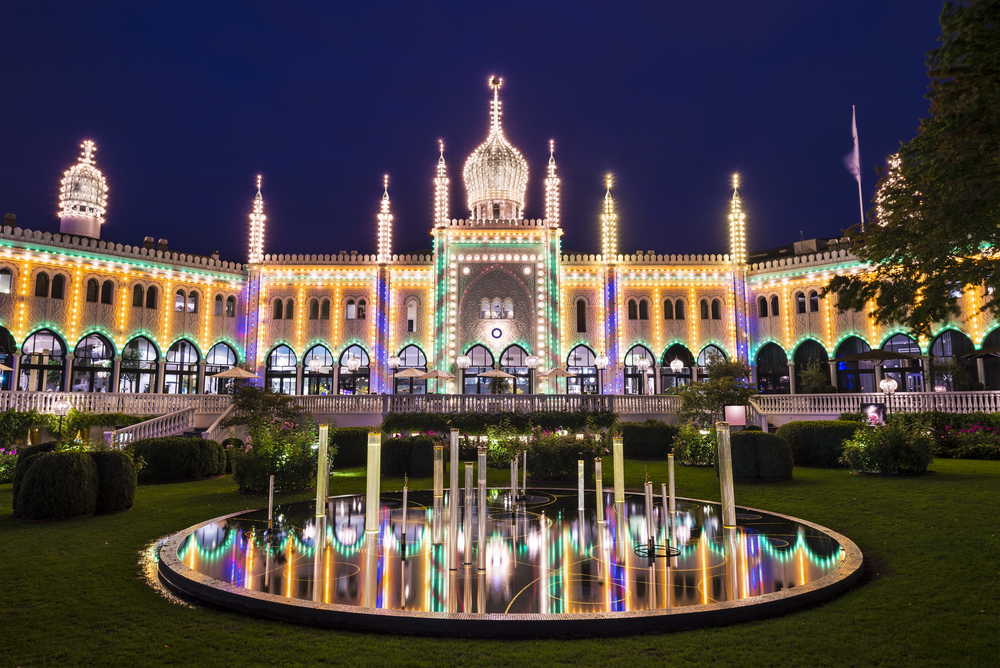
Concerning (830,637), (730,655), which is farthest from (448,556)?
(830,637)

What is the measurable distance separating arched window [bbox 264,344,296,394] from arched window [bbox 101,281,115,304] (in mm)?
8869

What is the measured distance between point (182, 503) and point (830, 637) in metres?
11.8

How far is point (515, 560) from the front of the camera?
296 inches

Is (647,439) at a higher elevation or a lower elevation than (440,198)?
lower

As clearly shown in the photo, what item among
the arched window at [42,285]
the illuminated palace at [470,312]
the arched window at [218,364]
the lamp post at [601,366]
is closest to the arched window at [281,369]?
the illuminated palace at [470,312]

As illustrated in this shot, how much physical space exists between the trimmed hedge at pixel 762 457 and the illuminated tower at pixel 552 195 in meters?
23.3

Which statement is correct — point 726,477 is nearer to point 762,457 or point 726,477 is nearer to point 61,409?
point 762,457

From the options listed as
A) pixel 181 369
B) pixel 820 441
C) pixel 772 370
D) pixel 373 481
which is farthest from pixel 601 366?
pixel 373 481

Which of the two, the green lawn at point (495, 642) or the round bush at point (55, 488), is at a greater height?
the round bush at point (55, 488)

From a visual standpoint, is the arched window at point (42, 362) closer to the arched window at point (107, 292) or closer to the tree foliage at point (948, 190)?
the arched window at point (107, 292)

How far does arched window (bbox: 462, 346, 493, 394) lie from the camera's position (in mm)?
36500

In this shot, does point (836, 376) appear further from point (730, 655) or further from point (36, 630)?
point (36, 630)

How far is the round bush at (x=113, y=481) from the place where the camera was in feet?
37.4

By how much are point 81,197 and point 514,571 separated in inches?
1748
